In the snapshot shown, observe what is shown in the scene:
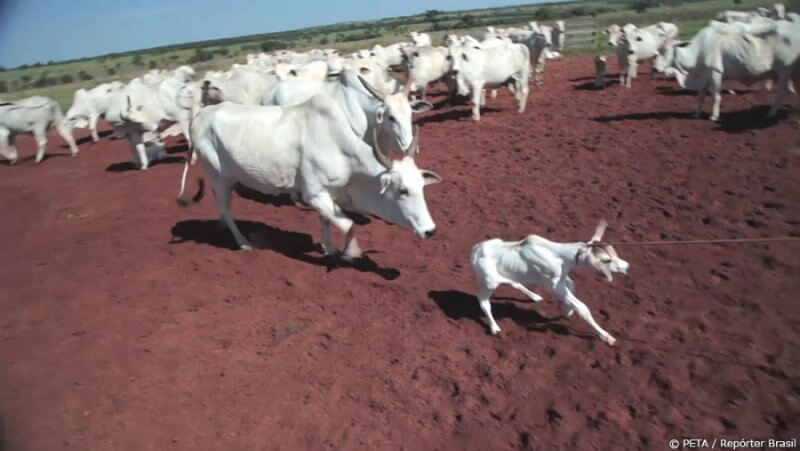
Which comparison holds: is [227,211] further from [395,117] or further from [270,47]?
[270,47]

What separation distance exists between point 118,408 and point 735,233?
7.46 meters

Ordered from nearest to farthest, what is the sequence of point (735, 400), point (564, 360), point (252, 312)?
point (735, 400)
point (564, 360)
point (252, 312)

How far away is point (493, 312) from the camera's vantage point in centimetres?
636

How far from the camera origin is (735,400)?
4516mm

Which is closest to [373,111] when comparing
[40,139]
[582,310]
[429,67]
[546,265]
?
[546,265]

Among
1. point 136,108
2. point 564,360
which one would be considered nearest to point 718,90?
point 564,360

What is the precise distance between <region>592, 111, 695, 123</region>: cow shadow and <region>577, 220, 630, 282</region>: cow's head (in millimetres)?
10315

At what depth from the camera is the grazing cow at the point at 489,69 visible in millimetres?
17109

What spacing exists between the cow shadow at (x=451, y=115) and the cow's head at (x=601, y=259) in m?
12.8

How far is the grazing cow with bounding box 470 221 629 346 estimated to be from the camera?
5.38 metres

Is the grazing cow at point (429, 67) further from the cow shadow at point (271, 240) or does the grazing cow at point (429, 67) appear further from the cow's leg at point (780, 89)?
the cow shadow at point (271, 240)

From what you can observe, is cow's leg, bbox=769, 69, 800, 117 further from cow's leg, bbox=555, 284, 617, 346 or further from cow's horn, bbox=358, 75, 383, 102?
cow's leg, bbox=555, 284, 617, 346

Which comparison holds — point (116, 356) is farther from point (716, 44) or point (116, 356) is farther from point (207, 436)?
point (716, 44)

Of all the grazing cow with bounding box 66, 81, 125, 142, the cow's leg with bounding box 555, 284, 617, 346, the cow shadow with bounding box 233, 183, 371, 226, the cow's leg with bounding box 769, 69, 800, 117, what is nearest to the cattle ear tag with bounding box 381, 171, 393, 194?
the cow's leg with bounding box 555, 284, 617, 346
